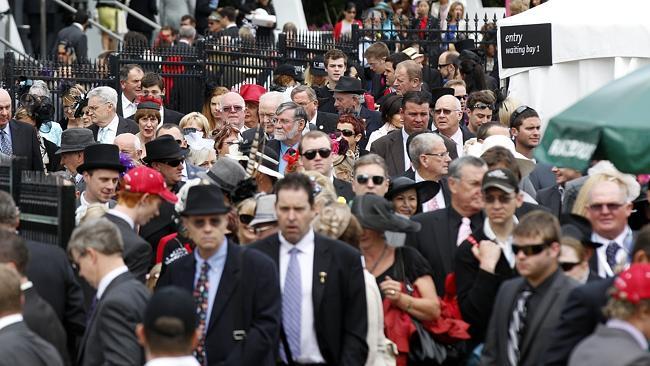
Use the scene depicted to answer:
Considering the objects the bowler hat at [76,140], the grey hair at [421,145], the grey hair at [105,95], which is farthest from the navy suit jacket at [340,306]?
the grey hair at [105,95]

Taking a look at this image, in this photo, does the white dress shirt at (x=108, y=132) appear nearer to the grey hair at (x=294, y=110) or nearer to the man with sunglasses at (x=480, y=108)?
the grey hair at (x=294, y=110)

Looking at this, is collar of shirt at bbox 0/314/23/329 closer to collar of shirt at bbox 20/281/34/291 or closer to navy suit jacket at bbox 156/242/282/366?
collar of shirt at bbox 20/281/34/291

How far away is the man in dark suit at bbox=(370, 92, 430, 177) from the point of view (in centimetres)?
1633

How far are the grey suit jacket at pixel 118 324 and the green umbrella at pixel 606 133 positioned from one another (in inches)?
103

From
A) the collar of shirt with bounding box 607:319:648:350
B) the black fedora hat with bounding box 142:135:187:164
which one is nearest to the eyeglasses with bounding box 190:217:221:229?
the collar of shirt with bounding box 607:319:648:350

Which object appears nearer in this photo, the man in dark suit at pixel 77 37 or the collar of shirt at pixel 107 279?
the collar of shirt at pixel 107 279

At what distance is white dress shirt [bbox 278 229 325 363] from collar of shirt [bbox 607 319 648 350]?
105 inches

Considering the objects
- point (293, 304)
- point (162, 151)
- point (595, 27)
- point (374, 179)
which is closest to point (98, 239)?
point (293, 304)

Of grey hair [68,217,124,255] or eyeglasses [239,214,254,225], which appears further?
eyeglasses [239,214,254,225]

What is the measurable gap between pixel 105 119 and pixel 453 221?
6.45 metres

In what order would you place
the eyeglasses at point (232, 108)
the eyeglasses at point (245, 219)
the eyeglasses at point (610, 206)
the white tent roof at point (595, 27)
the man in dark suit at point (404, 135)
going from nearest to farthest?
the eyeglasses at point (610, 206) < the eyeglasses at point (245, 219) < the man in dark suit at point (404, 135) < the eyeglasses at point (232, 108) < the white tent roof at point (595, 27)

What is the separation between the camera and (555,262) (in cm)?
998

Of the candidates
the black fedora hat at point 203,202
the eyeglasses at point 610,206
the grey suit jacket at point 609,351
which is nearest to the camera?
the grey suit jacket at point 609,351

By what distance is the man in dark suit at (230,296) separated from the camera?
406 inches
